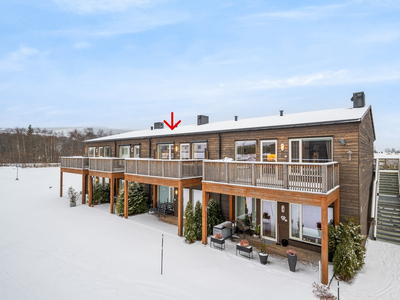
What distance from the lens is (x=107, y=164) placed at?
15.1 meters

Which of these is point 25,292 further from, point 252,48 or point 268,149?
point 252,48

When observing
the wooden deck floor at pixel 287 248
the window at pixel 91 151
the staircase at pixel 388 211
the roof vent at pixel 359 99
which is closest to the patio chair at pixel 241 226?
the wooden deck floor at pixel 287 248

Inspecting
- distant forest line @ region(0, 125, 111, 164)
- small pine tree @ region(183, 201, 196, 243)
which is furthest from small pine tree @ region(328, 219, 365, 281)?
distant forest line @ region(0, 125, 111, 164)

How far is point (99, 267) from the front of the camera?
7.45 m

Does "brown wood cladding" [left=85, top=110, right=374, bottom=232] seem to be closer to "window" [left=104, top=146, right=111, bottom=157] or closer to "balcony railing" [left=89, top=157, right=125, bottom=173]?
"balcony railing" [left=89, top=157, right=125, bottom=173]

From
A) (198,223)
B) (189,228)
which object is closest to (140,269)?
(189,228)

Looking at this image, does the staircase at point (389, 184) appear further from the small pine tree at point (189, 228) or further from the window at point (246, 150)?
the small pine tree at point (189, 228)

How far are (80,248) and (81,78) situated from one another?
202ft

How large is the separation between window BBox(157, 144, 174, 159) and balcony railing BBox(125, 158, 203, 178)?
107 inches

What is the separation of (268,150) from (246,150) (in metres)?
1.23

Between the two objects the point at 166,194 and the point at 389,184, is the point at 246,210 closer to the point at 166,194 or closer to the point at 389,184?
the point at 166,194

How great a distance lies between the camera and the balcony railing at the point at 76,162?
17.7 metres

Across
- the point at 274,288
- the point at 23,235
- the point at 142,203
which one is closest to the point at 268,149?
the point at 274,288

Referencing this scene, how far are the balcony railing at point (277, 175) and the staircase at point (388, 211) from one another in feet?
19.5
